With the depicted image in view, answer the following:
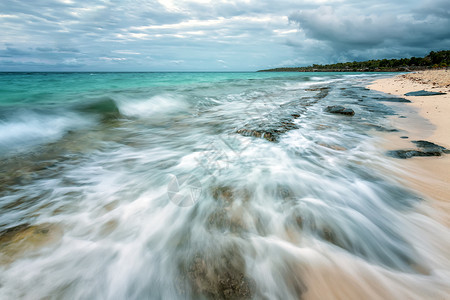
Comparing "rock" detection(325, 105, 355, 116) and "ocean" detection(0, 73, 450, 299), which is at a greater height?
"rock" detection(325, 105, 355, 116)

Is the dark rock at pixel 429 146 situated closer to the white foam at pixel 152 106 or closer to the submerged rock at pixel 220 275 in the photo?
the submerged rock at pixel 220 275

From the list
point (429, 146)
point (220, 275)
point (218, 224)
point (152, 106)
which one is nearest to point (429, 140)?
point (429, 146)

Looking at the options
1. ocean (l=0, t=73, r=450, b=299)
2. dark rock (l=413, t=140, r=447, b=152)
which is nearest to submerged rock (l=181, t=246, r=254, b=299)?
ocean (l=0, t=73, r=450, b=299)

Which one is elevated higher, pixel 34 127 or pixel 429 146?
pixel 429 146

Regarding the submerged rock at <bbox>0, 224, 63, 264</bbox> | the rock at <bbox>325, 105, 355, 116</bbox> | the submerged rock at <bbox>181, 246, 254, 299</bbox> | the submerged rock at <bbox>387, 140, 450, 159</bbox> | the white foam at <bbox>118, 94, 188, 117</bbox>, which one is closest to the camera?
the submerged rock at <bbox>181, 246, 254, 299</bbox>

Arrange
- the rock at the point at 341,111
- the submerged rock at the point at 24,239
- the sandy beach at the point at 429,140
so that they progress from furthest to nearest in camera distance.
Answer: the rock at the point at 341,111 < the sandy beach at the point at 429,140 < the submerged rock at the point at 24,239

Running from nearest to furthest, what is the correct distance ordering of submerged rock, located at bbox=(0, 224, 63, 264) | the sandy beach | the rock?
1. submerged rock, located at bbox=(0, 224, 63, 264)
2. the sandy beach
3. the rock

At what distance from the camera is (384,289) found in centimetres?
152

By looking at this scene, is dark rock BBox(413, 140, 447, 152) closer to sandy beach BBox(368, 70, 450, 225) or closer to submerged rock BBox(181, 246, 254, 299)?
sandy beach BBox(368, 70, 450, 225)

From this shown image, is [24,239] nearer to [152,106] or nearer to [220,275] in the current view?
[220,275]

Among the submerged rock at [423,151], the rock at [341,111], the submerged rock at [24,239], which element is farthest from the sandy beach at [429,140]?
the submerged rock at [24,239]

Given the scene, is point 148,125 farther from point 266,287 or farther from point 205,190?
point 266,287

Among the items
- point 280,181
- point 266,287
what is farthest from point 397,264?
point 280,181

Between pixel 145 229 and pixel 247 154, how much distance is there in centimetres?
241
